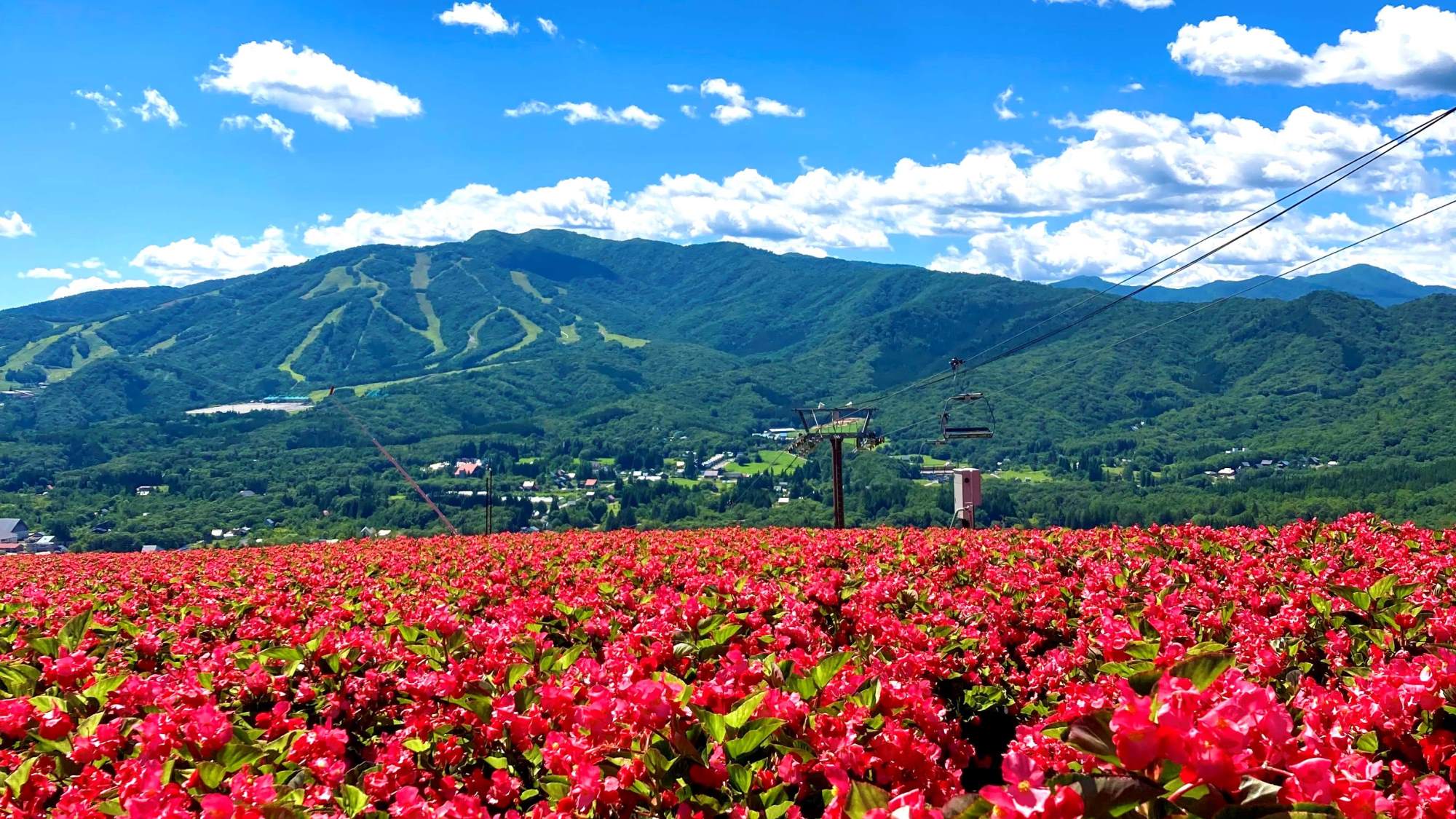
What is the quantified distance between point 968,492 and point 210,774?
1976 centimetres

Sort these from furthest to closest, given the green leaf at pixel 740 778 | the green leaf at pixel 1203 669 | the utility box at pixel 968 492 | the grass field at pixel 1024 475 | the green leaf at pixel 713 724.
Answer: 1. the grass field at pixel 1024 475
2. the utility box at pixel 968 492
3. the green leaf at pixel 713 724
4. the green leaf at pixel 740 778
5. the green leaf at pixel 1203 669

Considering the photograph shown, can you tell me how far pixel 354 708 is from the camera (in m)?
5.49

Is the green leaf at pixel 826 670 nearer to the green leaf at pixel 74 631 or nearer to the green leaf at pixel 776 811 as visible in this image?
the green leaf at pixel 776 811

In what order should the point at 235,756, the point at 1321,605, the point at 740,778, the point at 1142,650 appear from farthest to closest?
the point at 1321,605, the point at 1142,650, the point at 235,756, the point at 740,778

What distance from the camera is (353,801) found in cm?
365

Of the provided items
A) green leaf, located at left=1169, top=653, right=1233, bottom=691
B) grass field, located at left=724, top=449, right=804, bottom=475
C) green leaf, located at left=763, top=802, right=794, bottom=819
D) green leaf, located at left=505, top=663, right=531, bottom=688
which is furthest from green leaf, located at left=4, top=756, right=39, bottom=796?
grass field, located at left=724, top=449, right=804, bottom=475

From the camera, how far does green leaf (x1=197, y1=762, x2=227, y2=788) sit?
12.9 ft

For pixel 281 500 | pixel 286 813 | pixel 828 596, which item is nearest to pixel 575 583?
pixel 828 596

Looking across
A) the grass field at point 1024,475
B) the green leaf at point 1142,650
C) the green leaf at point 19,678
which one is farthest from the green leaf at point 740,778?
the grass field at point 1024,475

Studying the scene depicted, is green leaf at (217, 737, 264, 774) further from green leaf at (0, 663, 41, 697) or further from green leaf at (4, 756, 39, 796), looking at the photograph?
green leaf at (0, 663, 41, 697)

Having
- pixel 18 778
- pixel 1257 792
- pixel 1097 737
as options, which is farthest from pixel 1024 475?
pixel 1257 792

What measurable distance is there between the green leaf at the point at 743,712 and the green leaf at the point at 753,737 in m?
0.10

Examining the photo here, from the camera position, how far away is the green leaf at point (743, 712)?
3.96 m

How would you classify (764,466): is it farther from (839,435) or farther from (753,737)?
(753,737)
